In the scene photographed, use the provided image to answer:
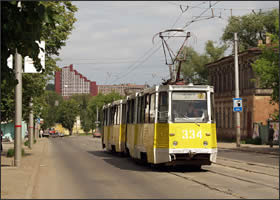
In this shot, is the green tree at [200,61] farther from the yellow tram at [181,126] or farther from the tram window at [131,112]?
the yellow tram at [181,126]

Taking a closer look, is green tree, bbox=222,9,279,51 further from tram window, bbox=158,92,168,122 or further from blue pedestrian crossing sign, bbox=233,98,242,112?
tram window, bbox=158,92,168,122

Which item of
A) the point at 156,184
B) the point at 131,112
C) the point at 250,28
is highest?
the point at 250,28

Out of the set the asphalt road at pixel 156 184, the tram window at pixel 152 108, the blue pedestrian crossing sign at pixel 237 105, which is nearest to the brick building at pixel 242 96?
the blue pedestrian crossing sign at pixel 237 105

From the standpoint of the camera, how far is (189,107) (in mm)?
18141

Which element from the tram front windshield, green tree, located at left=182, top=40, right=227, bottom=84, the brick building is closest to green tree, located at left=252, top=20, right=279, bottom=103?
the brick building

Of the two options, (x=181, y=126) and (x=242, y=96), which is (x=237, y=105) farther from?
(x=181, y=126)

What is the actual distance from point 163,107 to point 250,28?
2545 inches

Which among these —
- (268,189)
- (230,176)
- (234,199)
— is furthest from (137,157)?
(234,199)

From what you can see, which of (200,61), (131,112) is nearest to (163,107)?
(131,112)

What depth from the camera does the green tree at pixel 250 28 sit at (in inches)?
3088

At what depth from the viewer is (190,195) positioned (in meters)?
11.8

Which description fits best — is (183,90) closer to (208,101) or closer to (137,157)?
(208,101)

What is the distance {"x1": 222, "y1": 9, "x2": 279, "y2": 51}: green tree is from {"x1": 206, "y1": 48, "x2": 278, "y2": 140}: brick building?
1106cm

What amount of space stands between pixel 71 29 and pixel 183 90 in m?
13.1
